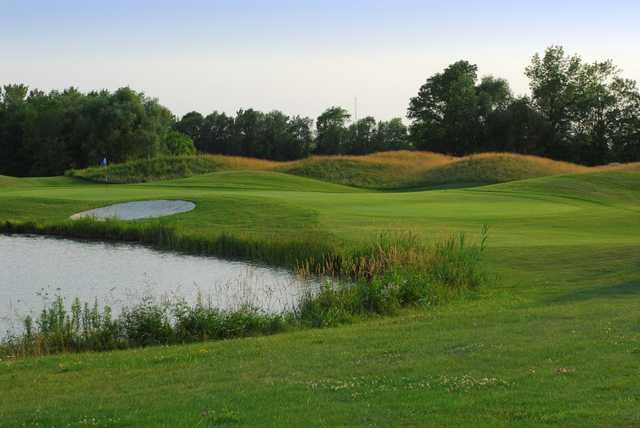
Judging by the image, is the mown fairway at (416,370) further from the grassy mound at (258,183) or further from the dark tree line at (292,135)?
the dark tree line at (292,135)

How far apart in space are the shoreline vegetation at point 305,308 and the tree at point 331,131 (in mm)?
86557

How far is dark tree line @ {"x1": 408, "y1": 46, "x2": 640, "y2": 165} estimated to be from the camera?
87.6 metres

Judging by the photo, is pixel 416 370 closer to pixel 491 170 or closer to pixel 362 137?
pixel 491 170

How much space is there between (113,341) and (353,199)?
26139mm

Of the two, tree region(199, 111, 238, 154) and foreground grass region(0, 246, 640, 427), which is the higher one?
tree region(199, 111, 238, 154)

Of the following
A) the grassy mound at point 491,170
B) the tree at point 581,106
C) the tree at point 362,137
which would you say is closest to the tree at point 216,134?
the tree at point 362,137

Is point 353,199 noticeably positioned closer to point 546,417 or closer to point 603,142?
point 546,417

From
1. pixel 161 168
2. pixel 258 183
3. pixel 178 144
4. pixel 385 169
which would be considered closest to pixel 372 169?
pixel 385 169

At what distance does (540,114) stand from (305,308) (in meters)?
78.1

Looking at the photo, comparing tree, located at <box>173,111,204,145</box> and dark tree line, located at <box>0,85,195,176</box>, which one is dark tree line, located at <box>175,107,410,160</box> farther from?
dark tree line, located at <box>0,85,195,176</box>

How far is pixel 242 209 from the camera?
114ft

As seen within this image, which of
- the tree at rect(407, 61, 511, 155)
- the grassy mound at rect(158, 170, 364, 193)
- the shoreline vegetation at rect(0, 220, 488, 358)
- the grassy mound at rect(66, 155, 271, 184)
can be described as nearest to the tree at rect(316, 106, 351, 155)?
the tree at rect(407, 61, 511, 155)

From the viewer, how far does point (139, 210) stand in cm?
3706

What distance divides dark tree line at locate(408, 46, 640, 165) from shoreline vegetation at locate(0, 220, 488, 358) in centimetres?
6698
